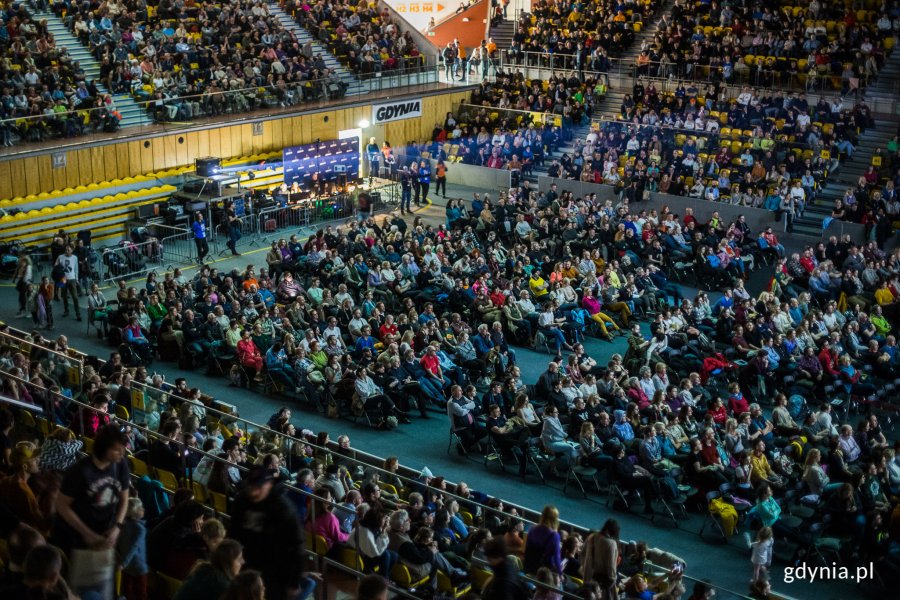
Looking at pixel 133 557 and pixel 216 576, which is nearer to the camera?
pixel 216 576

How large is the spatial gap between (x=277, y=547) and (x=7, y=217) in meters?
18.9

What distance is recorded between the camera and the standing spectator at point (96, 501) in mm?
6457

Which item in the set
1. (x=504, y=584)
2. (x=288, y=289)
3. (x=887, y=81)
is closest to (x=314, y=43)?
(x=288, y=289)

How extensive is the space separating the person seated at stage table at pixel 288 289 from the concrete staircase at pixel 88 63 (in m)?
8.38

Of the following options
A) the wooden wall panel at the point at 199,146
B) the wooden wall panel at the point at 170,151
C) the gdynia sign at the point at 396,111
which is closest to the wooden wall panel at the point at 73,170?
the wooden wall panel at the point at 199,146

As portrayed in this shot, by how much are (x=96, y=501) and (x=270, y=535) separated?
1.11 metres

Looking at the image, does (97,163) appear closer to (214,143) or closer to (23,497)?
(214,143)

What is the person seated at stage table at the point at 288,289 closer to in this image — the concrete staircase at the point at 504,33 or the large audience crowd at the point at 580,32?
the large audience crowd at the point at 580,32

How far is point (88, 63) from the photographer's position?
27109mm

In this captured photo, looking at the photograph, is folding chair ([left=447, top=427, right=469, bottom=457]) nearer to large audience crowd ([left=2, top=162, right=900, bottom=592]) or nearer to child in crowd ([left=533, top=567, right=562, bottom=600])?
large audience crowd ([left=2, top=162, right=900, bottom=592])

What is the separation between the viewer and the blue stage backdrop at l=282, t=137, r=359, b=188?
91.2 ft

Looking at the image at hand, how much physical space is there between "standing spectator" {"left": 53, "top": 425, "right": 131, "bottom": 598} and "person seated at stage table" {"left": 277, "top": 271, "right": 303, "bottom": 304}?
12945 millimetres

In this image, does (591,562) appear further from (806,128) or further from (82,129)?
(806,128)

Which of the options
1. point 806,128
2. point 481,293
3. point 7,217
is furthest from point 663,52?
point 7,217
